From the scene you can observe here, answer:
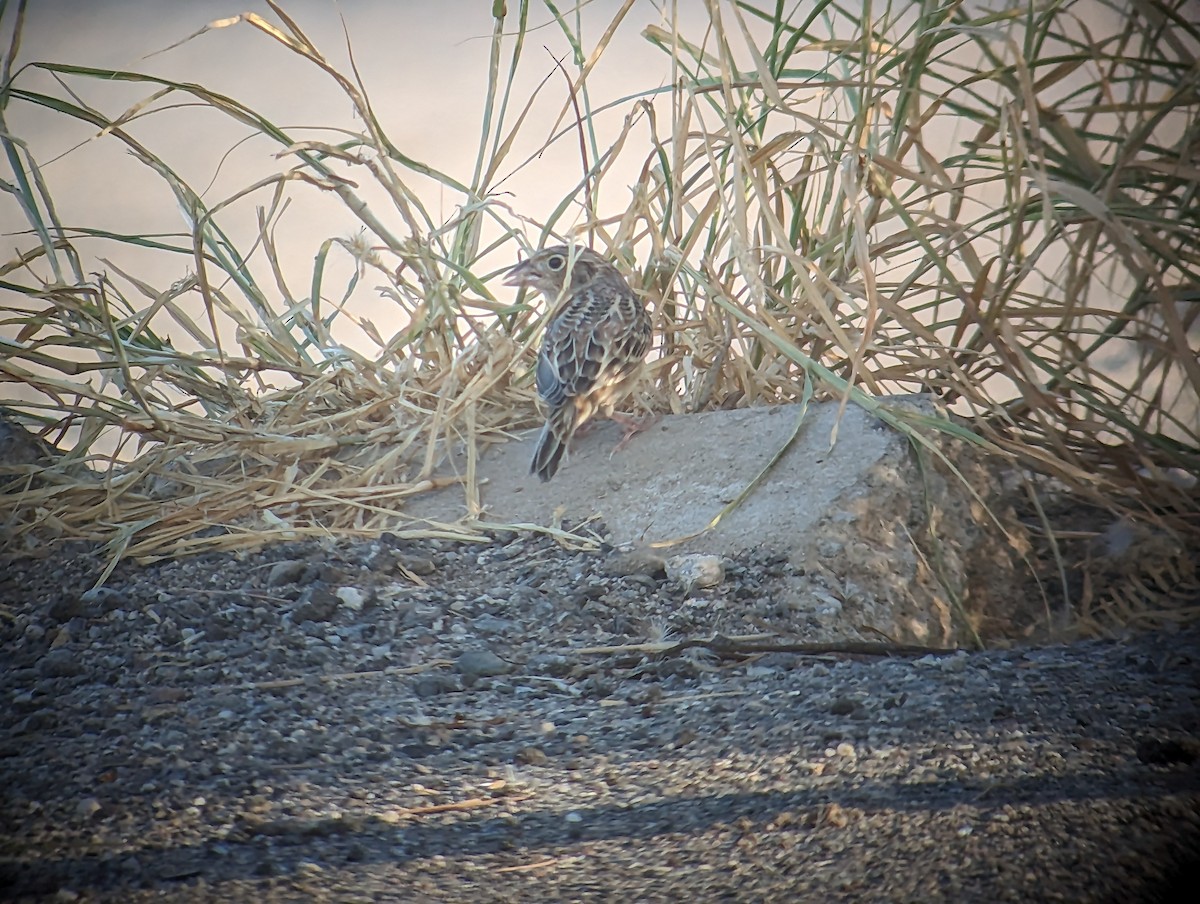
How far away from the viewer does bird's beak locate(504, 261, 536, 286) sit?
396 centimetres

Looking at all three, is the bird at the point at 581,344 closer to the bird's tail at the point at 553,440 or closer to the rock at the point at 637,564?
the bird's tail at the point at 553,440

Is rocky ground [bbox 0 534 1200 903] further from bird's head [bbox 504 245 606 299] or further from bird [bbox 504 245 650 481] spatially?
bird's head [bbox 504 245 606 299]

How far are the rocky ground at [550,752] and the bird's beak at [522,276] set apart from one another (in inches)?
61.2

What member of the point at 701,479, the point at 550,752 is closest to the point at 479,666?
the point at 550,752

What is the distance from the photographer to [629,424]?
3.64 metres

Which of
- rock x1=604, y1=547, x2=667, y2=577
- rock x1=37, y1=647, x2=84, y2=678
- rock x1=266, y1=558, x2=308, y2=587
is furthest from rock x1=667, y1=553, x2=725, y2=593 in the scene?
rock x1=37, y1=647, x2=84, y2=678

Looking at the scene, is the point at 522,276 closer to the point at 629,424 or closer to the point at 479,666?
the point at 629,424

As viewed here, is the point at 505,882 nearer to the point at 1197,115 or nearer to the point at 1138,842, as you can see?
the point at 1138,842

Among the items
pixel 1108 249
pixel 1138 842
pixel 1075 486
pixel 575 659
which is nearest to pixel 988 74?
pixel 1108 249

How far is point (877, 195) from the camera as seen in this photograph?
3143mm

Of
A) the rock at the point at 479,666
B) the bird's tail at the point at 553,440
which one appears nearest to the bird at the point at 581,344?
the bird's tail at the point at 553,440

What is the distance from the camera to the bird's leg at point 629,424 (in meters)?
3.55

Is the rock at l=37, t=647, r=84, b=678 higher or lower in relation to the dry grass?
lower

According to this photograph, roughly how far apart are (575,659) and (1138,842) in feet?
3.92
